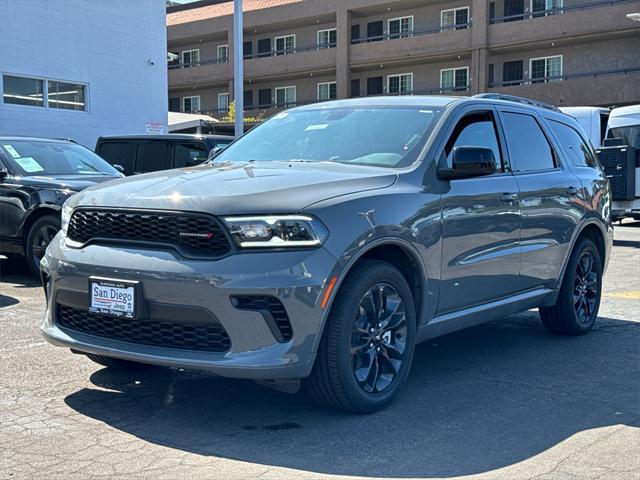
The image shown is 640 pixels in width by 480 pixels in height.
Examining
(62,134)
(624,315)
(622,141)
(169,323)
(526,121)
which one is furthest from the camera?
(62,134)

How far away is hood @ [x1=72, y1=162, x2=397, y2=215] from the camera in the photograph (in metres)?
4.09

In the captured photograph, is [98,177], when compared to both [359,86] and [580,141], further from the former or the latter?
[359,86]

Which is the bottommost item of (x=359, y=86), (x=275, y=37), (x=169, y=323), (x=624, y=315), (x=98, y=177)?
(x=624, y=315)

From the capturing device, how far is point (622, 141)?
1936cm

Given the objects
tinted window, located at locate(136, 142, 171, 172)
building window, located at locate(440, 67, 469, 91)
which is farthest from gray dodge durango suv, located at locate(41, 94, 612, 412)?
building window, located at locate(440, 67, 469, 91)

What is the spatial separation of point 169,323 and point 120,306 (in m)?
0.29

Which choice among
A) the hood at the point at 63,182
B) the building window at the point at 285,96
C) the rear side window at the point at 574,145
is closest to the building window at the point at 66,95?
the hood at the point at 63,182

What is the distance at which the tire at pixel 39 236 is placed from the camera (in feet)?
29.1

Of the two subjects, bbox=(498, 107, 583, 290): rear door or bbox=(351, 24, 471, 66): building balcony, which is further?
bbox=(351, 24, 471, 66): building balcony

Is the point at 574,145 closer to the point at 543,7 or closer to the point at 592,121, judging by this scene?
the point at 592,121

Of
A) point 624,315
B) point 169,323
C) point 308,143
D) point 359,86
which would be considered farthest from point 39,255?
point 359,86

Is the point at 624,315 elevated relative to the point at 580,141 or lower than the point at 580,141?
lower

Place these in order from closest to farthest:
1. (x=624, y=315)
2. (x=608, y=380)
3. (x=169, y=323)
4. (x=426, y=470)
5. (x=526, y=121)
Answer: (x=426, y=470) → (x=169, y=323) → (x=608, y=380) → (x=526, y=121) → (x=624, y=315)

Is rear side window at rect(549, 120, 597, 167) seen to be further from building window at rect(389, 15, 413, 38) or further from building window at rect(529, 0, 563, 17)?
building window at rect(389, 15, 413, 38)
